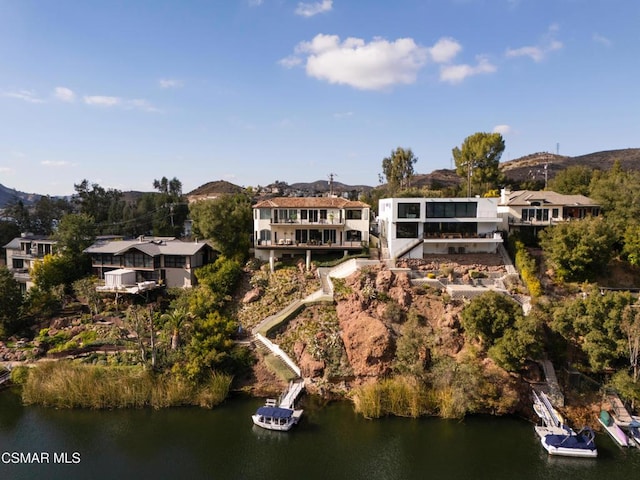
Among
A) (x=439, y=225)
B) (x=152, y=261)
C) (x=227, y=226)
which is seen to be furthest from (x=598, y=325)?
(x=152, y=261)

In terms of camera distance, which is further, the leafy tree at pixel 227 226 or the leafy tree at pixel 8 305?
the leafy tree at pixel 227 226

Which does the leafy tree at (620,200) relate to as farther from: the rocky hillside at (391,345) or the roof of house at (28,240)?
the roof of house at (28,240)

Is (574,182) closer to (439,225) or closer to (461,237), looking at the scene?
(461,237)

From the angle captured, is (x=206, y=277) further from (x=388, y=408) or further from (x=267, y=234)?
(x=388, y=408)

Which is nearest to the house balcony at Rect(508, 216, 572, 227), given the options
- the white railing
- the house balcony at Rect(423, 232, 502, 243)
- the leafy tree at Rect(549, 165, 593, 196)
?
the house balcony at Rect(423, 232, 502, 243)

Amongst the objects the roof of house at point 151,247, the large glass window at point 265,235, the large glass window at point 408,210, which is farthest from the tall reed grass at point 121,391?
the large glass window at point 408,210

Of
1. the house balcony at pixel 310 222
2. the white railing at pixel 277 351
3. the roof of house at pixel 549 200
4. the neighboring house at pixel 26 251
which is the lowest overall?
the white railing at pixel 277 351

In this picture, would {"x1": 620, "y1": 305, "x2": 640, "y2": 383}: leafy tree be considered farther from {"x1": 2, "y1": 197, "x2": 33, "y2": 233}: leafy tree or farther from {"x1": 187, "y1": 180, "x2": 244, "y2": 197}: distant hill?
{"x1": 187, "y1": 180, "x2": 244, "y2": 197}: distant hill
